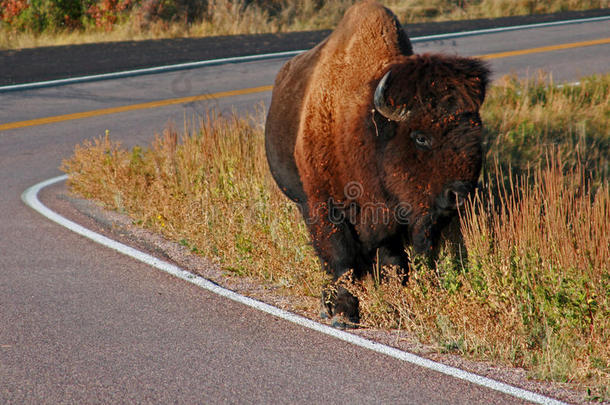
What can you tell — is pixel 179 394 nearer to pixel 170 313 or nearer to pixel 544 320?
pixel 170 313

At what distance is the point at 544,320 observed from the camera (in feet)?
18.3

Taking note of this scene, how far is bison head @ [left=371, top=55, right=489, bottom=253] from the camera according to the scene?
5.04 meters

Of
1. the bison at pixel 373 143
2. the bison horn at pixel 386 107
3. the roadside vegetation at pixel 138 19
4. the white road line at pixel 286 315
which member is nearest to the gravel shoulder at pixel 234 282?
the white road line at pixel 286 315

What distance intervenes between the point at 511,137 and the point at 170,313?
6.33 metres

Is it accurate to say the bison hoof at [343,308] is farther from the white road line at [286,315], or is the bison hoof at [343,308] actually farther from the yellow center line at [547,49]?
the yellow center line at [547,49]

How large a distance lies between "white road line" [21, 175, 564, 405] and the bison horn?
1.66 metres

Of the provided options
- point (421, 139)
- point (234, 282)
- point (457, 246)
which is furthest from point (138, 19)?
point (421, 139)

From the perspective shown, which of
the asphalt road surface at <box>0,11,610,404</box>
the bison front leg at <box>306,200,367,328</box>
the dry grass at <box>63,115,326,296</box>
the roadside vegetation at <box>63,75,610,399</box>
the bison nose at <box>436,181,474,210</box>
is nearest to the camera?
the asphalt road surface at <box>0,11,610,404</box>

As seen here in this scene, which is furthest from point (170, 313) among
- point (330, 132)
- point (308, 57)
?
point (308, 57)

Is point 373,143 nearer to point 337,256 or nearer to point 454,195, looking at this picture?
point 454,195

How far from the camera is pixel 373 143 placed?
542cm

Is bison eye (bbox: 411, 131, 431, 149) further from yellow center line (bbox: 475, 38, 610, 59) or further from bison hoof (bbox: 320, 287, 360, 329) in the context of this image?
yellow center line (bbox: 475, 38, 610, 59)

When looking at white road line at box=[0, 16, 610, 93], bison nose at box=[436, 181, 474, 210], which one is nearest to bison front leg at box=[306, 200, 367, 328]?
bison nose at box=[436, 181, 474, 210]

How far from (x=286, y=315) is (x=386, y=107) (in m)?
2.04
